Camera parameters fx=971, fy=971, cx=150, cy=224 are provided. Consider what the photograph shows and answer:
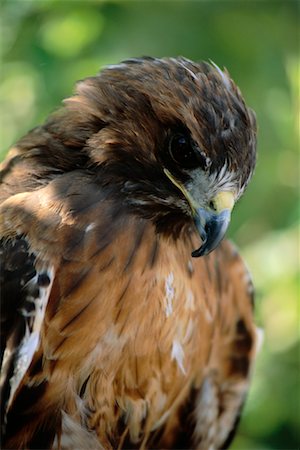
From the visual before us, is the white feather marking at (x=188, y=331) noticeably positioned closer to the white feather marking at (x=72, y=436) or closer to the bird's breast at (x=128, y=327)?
the bird's breast at (x=128, y=327)

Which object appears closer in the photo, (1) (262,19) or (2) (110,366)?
(2) (110,366)

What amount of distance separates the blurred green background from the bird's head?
606 mm

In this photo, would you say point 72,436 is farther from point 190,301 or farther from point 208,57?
point 208,57

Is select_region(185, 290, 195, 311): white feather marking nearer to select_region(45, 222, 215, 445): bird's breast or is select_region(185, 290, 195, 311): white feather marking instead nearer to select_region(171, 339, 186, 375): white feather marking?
select_region(45, 222, 215, 445): bird's breast

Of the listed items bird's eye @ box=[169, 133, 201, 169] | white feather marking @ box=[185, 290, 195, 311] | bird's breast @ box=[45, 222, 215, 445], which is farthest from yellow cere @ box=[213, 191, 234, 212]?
white feather marking @ box=[185, 290, 195, 311]

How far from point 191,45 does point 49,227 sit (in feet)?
3.74

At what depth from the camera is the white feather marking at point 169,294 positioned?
126 inches

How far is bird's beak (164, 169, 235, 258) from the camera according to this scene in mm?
2807

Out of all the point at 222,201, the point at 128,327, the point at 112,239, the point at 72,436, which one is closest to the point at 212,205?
the point at 222,201

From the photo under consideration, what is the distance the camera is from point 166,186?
2.98 meters

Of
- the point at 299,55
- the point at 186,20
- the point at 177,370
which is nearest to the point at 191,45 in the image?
the point at 186,20

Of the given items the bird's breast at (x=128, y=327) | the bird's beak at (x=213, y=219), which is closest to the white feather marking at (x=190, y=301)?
the bird's breast at (x=128, y=327)

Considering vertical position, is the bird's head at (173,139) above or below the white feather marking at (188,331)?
above

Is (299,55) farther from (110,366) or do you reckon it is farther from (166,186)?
(110,366)
